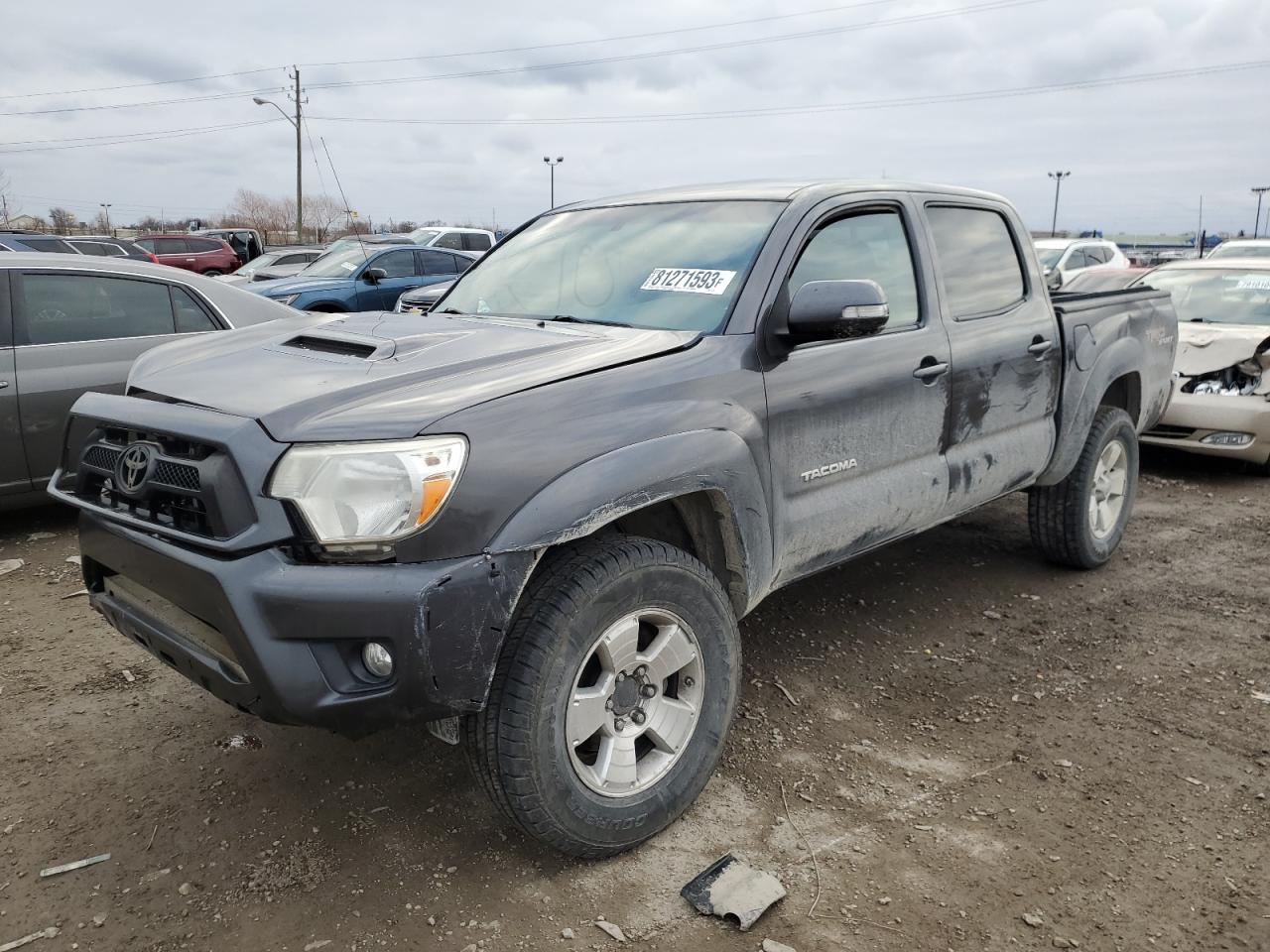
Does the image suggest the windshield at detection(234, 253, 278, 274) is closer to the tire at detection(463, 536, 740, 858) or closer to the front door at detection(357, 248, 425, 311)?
the front door at detection(357, 248, 425, 311)

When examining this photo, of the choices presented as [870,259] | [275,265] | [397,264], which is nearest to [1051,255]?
[397,264]

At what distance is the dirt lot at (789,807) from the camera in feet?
8.25

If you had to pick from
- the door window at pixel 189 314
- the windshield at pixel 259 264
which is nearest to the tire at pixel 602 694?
the door window at pixel 189 314

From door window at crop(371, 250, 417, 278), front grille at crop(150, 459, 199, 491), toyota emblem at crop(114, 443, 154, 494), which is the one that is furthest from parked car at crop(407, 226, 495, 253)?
front grille at crop(150, 459, 199, 491)

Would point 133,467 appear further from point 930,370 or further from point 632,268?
point 930,370

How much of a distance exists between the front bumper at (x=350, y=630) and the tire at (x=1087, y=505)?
3.43 metres

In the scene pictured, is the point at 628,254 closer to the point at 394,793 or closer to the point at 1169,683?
the point at 394,793

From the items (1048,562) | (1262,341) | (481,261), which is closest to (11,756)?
(481,261)

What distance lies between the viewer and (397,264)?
13.8 meters

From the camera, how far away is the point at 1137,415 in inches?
206

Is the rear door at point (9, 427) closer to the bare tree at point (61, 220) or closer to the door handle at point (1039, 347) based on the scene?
the door handle at point (1039, 347)

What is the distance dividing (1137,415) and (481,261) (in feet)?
11.6

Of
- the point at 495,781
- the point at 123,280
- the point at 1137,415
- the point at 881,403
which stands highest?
the point at 123,280

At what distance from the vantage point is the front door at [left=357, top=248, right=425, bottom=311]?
12.6m
